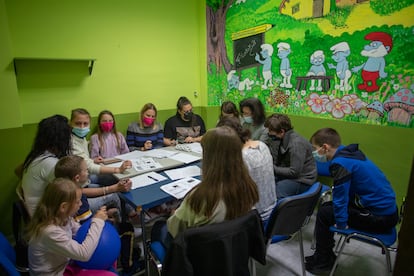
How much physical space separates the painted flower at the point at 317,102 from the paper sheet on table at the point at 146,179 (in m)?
1.84

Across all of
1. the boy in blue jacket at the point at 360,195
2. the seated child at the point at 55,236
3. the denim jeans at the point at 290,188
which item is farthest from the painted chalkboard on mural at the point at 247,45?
A: the seated child at the point at 55,236

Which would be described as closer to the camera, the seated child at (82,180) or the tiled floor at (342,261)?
the seated child at (82,180)

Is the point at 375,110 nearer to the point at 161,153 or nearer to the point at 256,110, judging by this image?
the point at 256,110

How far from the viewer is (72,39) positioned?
297 cm

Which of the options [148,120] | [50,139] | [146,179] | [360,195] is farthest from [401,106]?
[50,139]

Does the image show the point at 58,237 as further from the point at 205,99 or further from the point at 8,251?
the point at 205,99

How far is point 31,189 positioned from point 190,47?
9.86ft

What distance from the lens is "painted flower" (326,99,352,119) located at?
257 cm

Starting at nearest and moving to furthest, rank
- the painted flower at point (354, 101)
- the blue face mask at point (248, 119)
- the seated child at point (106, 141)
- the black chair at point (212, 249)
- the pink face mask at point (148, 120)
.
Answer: the black chair at point (212, 249)
the painted flower at point (354, 101)
the seated child at point (106, 141)
the blue face mask at point (248, 119)
the pink face mask at point (148, 120)

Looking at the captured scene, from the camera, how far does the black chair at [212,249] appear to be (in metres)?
1.05

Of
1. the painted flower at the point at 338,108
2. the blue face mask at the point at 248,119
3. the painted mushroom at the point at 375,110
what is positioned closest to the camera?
the painted mushroom at the point at 375,110

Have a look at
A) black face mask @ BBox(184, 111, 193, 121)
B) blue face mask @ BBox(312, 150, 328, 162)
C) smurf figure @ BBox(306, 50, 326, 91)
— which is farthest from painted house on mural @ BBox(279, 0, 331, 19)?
black face mask @ BBox(184, 111, 193, 121)

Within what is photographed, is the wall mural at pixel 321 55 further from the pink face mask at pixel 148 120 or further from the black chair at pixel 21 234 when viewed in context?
the black chair at pixel 21 234

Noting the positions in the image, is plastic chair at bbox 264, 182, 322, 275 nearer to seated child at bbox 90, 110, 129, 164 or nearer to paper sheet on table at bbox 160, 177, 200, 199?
paper sheet on table at bbox 160, 177, 200, 199
